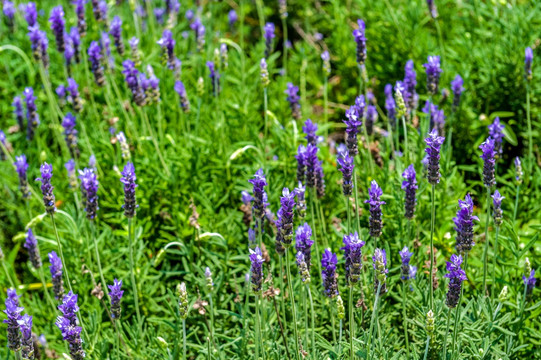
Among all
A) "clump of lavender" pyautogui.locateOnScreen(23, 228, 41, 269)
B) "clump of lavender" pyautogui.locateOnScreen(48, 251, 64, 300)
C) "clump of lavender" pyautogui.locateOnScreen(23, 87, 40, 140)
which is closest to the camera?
"clump of lavender" pyautogui.locateOnScreen(48, 251, 64, 300)

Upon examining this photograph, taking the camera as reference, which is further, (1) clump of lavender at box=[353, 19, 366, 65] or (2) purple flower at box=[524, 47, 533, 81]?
(2) purple flower at box=[524, 47, 533, 81]

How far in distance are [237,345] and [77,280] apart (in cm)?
99

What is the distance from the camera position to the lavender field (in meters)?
2.62

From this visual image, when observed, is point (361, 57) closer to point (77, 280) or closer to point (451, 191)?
point (451, 191)

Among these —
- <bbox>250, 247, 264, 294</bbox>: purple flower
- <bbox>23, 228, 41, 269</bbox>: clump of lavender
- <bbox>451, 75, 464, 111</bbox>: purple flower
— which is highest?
<bbox>451, 75, 464, 111</bbox>: purple flower

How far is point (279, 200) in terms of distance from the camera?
12.0ft

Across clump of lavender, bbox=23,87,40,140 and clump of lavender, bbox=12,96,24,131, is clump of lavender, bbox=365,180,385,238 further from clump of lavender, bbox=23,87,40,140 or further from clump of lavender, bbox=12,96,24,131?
clump of lavender, bbox=12,96,24,131

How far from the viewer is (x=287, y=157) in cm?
389

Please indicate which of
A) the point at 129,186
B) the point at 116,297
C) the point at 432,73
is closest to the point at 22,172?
the point at 129,186

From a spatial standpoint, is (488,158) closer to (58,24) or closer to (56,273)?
(56,273)

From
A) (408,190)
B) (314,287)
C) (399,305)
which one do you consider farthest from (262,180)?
(399,305)

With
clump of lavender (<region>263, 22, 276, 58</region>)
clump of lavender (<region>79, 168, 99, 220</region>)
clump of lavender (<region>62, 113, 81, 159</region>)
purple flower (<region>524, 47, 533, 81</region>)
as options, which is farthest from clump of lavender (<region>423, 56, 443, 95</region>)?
clump of lavender (<region>62, 113, 81, 159</region>)

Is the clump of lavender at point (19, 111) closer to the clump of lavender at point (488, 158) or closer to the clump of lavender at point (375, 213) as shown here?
the clump of lavender at point (375, 213)

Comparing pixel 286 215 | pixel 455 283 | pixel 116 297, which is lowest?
pixel 116 297
